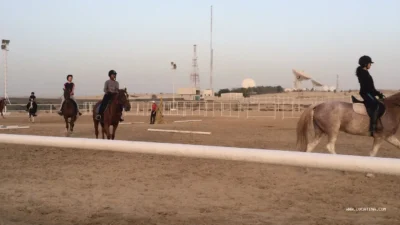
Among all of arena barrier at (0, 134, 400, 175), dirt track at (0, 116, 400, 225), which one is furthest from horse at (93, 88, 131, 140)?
arena barrier at (0, 134, 400, 175)

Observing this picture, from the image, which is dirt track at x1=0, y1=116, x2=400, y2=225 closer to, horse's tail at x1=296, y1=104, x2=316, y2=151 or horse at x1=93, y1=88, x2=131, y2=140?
horse's tail at x1=296, y1=104, x2=316, y2=151

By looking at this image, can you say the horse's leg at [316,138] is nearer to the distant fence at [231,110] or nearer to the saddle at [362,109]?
the saddle at [362,109]

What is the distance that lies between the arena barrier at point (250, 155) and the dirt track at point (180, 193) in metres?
1.93

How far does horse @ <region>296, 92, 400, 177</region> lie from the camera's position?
8070 mm

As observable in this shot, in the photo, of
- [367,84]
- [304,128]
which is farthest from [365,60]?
[304,128]

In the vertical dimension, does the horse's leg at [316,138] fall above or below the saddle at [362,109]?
below

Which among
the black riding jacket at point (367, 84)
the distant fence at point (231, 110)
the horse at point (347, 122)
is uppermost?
the black riding jacket at point (367, 84)

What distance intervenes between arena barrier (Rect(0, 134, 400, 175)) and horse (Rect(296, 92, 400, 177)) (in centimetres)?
616

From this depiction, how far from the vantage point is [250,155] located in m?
2.35

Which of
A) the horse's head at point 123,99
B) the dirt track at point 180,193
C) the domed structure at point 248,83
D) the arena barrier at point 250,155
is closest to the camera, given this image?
the arena barrier at point 250,155

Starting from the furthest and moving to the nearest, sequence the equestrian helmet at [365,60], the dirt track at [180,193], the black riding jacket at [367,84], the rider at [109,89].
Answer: the rider at [109,89] < the equestrian helmet at [365,60] < the black riding jacket at [367,84] < the dirt track at [180,193]

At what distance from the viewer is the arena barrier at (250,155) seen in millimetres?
1995

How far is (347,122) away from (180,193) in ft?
13.8

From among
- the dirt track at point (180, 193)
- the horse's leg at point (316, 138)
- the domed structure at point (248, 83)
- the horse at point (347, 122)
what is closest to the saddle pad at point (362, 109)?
the horse at point (347, 122)
